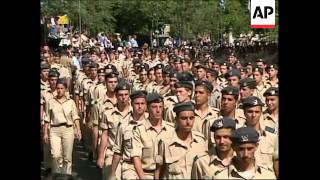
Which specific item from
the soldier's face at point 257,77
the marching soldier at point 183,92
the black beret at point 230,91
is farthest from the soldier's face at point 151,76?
the black beret at point 230,91

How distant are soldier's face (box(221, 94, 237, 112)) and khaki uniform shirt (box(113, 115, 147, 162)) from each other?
2.40 feet

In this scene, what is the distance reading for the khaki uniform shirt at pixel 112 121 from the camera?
19.1ft

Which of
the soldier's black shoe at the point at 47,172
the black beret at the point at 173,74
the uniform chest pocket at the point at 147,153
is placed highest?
the black beret at the point at 173,74

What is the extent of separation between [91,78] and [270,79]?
257 centimetres

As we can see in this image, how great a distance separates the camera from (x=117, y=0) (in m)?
8.29

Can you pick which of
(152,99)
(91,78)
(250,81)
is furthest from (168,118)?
(91,78)

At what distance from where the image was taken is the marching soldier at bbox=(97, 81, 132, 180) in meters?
5.81

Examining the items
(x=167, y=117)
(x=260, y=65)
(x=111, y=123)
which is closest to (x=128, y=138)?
(x=167, y=117)

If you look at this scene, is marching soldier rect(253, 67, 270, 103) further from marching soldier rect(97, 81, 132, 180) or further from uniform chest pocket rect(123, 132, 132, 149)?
uniform chest pocket rect(123, 132, 132, 149)

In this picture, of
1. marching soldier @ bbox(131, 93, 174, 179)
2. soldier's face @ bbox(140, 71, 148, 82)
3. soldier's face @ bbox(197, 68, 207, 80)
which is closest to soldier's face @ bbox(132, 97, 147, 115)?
marching soldier @ bbox(131, 93, 174, 179)

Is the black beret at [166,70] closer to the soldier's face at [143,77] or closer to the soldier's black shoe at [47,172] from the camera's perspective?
the soldier's face at [143,77]

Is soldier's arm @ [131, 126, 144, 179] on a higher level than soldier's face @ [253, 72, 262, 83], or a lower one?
lower
